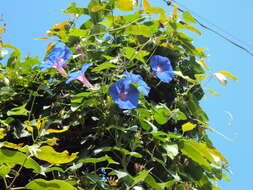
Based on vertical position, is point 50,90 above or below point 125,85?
below

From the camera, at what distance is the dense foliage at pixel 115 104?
4.96 ft

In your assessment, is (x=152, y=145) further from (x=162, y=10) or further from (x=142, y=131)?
(x=162, y=10)

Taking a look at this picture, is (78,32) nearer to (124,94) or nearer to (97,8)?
(97,8)

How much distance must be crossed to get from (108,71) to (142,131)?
0.28 meters

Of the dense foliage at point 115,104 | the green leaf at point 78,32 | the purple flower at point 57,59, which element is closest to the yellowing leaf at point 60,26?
the dense foliage at point 115,104

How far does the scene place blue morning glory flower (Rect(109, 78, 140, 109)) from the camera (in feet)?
4.94

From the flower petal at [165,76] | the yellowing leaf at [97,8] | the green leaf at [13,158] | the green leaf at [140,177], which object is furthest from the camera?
the yellowing leaf at [97,8]

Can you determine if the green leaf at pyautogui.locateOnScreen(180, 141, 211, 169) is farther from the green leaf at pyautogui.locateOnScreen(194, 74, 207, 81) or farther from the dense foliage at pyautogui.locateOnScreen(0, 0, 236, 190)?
the green leaf at pyautogui.locateOnScreen(194, 74, 207, 81)

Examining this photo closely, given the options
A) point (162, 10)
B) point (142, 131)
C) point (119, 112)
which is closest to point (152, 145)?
point (142, 131)

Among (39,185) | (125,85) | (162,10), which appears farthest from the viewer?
(162,10)

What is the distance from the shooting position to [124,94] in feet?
4.93

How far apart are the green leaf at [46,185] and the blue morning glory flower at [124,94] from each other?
0.39m

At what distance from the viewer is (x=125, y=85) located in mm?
1525

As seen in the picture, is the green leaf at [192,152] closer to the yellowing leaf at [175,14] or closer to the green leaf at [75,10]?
the yellowing leaf at [175,14]
